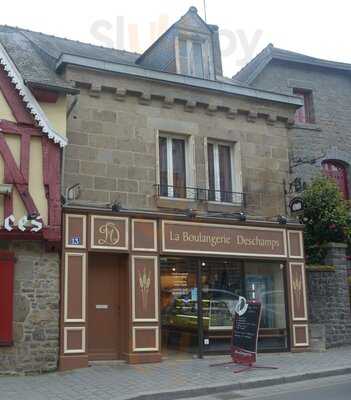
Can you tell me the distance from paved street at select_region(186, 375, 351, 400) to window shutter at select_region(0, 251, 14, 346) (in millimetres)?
3940

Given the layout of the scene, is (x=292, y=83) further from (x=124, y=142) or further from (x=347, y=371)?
(x=347, y=371)

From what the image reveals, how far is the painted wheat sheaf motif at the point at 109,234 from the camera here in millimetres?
12062

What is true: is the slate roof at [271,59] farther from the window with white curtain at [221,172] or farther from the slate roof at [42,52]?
the window with white curtain at [221,172]

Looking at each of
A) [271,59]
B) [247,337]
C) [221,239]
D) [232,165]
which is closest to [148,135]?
[232,165]

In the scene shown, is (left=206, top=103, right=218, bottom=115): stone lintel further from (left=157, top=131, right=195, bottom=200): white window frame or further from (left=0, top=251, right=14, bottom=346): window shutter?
(left=0, top=251, right=14, bottom=346): window shutter

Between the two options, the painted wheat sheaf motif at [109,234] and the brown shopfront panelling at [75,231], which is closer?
the brown shopfront panelling at [75,231]

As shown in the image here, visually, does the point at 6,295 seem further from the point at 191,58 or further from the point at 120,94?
the point at 191,58

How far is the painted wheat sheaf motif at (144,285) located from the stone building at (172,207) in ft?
0.08

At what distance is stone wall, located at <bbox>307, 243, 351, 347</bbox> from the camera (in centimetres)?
1438

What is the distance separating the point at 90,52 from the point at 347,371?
1041 centimetres

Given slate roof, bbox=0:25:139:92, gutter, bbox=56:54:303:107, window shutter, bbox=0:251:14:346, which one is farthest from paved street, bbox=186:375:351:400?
gutter, bbox=56:54:303:107

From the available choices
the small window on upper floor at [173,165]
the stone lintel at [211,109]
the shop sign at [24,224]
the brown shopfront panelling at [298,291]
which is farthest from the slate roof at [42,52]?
the brown shopfront panelling at [298,291]

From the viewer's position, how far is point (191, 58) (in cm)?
A: 1483

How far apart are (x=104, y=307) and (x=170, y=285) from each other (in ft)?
5.24
